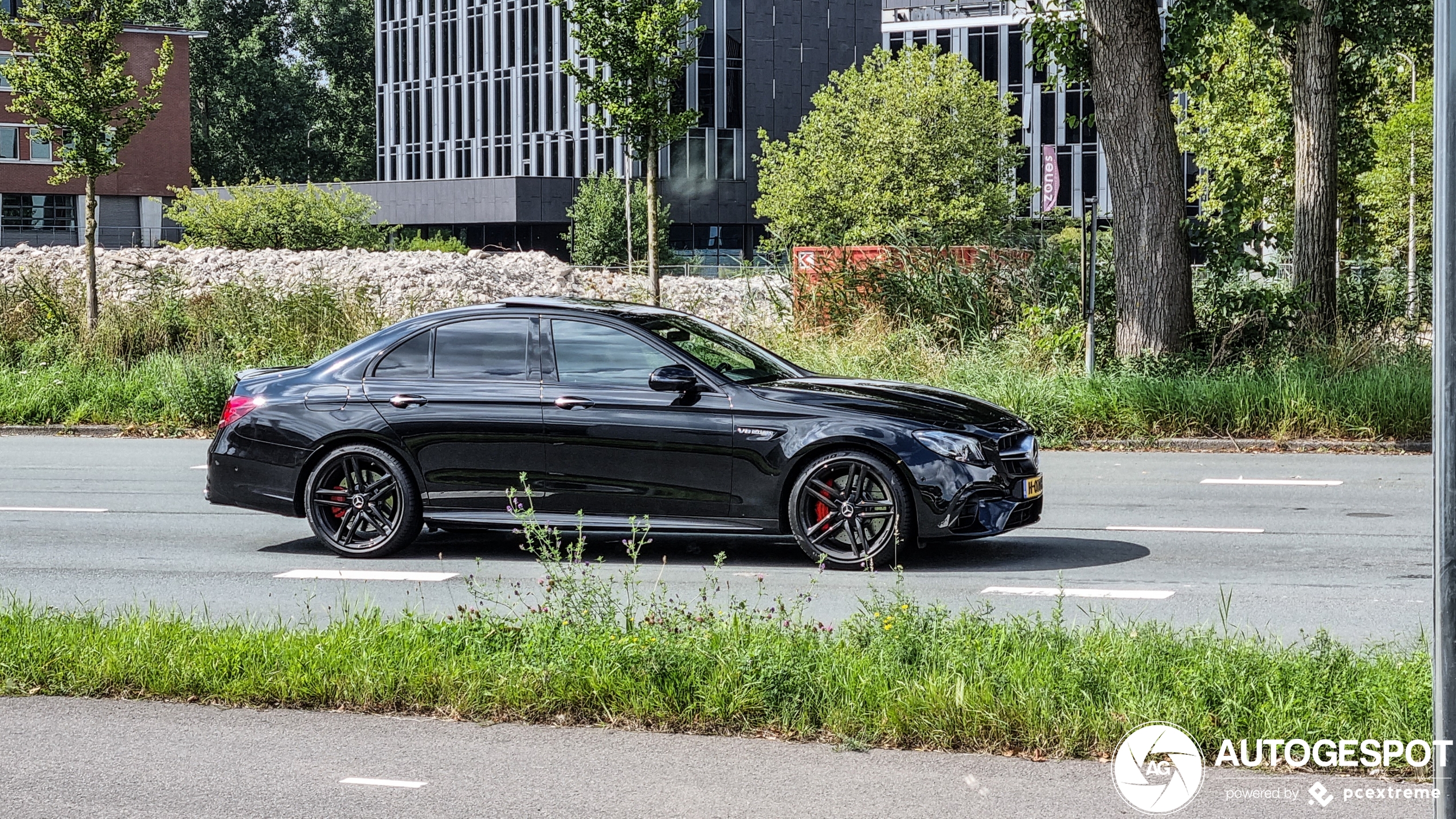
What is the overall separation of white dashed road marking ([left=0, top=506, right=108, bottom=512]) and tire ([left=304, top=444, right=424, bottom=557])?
3.28 metres

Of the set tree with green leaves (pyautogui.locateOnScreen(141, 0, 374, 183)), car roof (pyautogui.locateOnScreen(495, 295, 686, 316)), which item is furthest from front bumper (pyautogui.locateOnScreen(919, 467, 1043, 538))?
tree with green leaves (pyautogui.locateOnScreen(141, 0, 374, 183))

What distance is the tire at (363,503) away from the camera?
32.2 ft

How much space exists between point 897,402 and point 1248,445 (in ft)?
25.2

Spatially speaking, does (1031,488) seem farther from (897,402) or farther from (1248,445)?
(1248,445)

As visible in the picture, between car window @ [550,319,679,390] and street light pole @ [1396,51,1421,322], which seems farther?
street light pole @ [1396,51,1421,322]

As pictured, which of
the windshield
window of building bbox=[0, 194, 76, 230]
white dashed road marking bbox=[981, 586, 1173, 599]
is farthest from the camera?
window of building bbox=[0, 194, 76, 230]

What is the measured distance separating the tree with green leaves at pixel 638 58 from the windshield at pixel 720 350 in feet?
34.7

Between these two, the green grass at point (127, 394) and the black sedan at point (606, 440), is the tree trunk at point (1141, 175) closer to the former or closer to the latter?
the black sedan at point (606, 440)

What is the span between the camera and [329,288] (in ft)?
71.9

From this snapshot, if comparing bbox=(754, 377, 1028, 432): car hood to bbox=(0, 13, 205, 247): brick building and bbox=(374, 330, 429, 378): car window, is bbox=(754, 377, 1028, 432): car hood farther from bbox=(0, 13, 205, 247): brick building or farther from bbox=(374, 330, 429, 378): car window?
bbox=(0, 13, 205, 247): brick building

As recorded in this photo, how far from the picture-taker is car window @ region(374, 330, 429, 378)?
9938mm

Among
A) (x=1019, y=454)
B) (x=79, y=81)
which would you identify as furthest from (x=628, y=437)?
(x=79, y=81)

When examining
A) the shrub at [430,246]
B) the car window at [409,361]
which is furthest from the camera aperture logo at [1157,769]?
the shrub at [430,246]

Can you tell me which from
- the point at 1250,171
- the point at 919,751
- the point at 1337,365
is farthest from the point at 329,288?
the point at 1250,171
